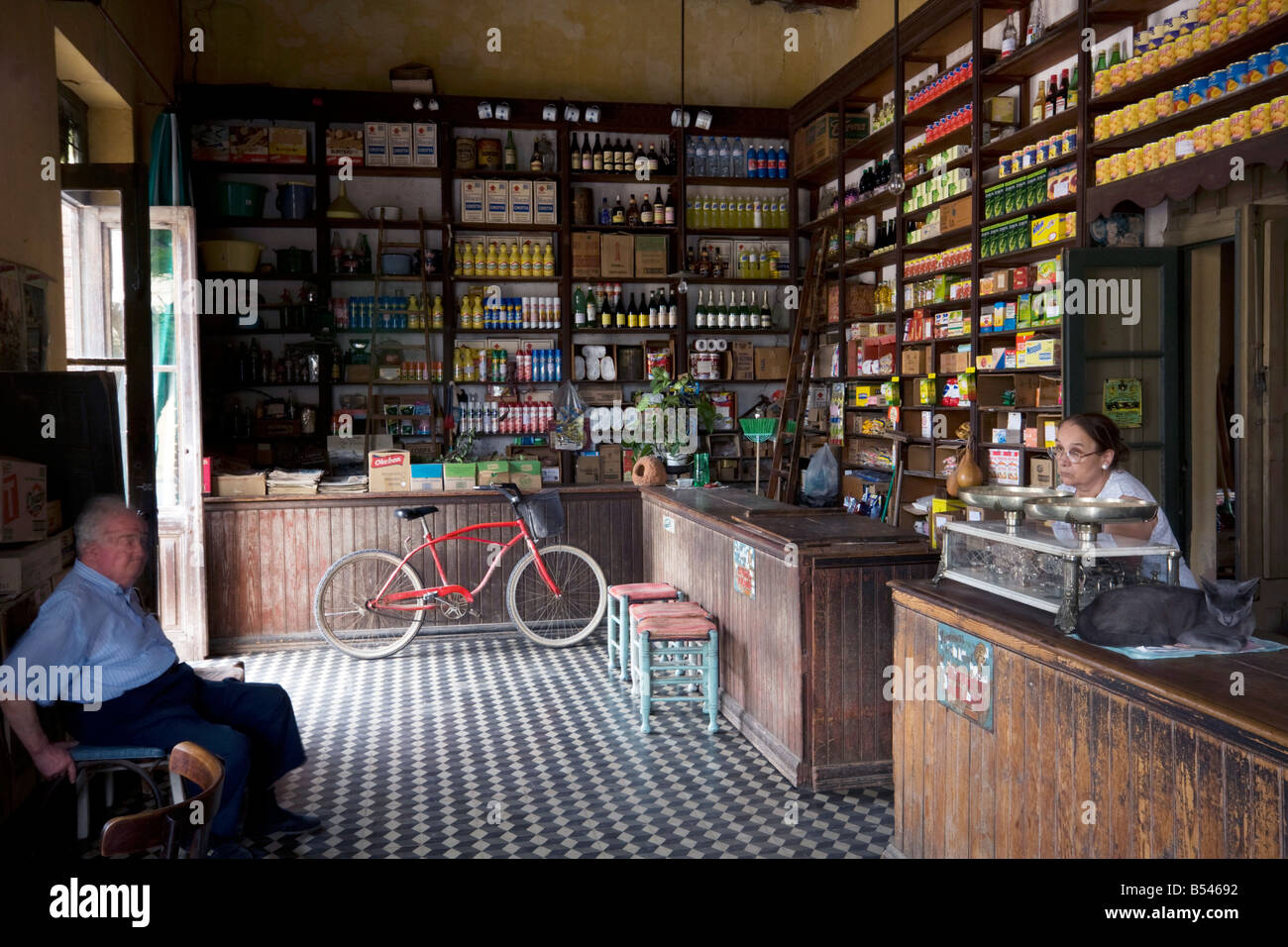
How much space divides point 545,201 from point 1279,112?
592cm

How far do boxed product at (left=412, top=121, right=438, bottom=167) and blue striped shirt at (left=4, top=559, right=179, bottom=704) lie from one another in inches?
241

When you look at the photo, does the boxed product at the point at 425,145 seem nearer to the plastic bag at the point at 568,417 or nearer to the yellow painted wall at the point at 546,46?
the yellow painted wall at the point at 546,46

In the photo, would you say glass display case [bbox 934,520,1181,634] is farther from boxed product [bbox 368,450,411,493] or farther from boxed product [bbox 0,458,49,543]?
boxed product [bbox 368,450,411,493]

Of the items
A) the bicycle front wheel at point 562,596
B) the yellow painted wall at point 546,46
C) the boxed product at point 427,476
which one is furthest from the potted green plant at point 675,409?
the yellow painted wall at point 546,46

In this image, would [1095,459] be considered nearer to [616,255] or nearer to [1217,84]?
[1217,84]

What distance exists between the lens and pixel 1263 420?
5.14 meters

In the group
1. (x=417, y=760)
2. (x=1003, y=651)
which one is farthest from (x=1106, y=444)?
(x=417, y=760)

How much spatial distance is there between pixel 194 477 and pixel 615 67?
554 centimetres

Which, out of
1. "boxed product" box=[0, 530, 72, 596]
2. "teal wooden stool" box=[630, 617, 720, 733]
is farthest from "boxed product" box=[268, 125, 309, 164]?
"teal wooden stool" box=[630, 617, 720, 733]

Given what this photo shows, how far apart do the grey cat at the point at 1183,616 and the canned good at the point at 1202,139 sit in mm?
3164

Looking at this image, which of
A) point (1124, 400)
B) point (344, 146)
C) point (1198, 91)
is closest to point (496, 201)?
point (344, 146)

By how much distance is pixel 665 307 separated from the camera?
929cm

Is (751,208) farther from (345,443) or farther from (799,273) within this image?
(345,443)

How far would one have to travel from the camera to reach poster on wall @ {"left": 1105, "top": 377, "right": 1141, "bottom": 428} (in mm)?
5457
